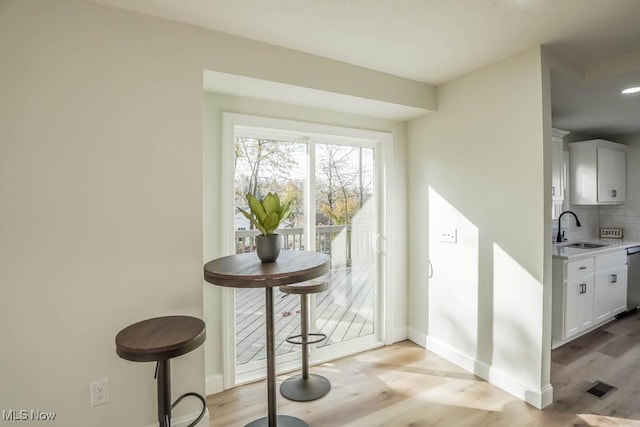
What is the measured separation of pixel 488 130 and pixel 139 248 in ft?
8.67

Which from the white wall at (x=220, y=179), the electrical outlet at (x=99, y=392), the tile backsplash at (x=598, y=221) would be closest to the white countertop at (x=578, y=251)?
the tile backsplash at (x=598, y=221)

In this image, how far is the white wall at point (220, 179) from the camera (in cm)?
246

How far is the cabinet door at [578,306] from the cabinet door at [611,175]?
1.42m

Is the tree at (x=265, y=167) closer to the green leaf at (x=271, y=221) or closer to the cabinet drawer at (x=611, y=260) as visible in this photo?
the green leaf at (x=271, y=221)

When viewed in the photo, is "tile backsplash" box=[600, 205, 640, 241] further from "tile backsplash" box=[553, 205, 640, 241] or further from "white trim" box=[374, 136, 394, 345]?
"white trim" box=[374, 136, 394, 345]

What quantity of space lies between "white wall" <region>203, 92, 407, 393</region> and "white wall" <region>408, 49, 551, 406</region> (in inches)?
5.6

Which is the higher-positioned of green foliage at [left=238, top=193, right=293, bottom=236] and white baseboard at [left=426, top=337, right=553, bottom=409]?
green foliage at [left=238, top=193, right=293, bottom=236]

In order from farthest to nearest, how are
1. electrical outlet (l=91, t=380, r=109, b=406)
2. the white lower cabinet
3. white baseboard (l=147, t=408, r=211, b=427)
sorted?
the white lower cabinet → white baseboard (l=147, t=408, r=211, b=427) → electrical outlet (l=91, t=380, r=109, b=406)

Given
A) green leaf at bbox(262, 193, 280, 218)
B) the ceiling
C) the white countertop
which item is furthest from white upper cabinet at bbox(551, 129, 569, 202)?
green leaf at bbox(262, 193, 280, 218)

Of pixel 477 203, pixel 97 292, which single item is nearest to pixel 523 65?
pixel 477 203

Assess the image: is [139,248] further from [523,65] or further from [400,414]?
[523,65]

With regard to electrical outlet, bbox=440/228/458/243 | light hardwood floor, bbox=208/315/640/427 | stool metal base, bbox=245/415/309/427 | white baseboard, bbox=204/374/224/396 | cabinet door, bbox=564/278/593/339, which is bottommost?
light hardwood floor, bbox=208/315/640/427

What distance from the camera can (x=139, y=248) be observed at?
187cm

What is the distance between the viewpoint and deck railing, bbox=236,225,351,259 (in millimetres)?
2705
